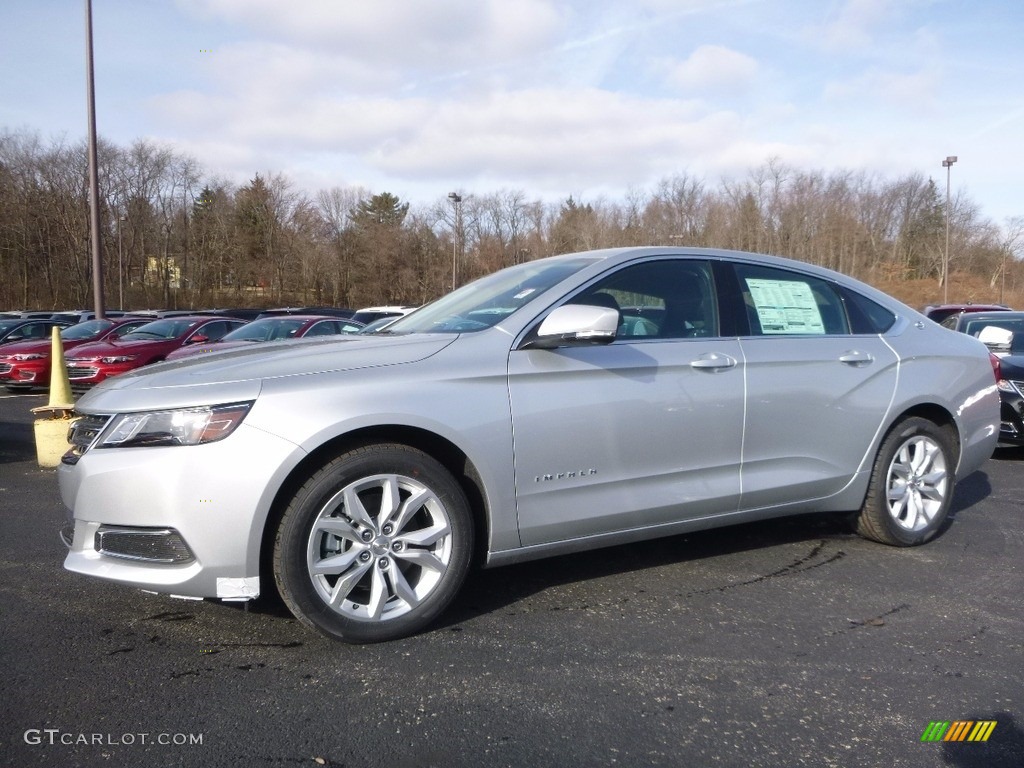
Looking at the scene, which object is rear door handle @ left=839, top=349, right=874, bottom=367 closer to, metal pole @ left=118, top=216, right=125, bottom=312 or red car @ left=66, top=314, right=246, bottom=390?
red car @ left=66, top=314, right=246, bottom=390

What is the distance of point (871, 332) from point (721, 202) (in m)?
42.2

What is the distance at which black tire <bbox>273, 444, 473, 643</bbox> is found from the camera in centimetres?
316

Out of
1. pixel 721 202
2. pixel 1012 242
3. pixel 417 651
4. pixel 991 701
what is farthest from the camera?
pixel 1012 242

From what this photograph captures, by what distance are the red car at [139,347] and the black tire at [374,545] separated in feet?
33.5

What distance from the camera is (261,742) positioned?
2.62m

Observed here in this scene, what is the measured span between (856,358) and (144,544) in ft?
11.8

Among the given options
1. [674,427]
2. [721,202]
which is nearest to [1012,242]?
[721,202]

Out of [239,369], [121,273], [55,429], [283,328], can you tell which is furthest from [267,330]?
[121,273]

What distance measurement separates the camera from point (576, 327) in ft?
11.4

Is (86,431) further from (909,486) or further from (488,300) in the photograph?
(909,486)

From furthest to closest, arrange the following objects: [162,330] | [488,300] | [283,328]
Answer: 1. [162,330]
2. [283,328]
3. [488,300]

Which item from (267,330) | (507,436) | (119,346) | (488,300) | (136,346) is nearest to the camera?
(507,436)

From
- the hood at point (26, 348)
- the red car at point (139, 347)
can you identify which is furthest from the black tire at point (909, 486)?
the hood at point (26, 348)

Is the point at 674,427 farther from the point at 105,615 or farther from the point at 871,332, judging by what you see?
the point at 105,615
